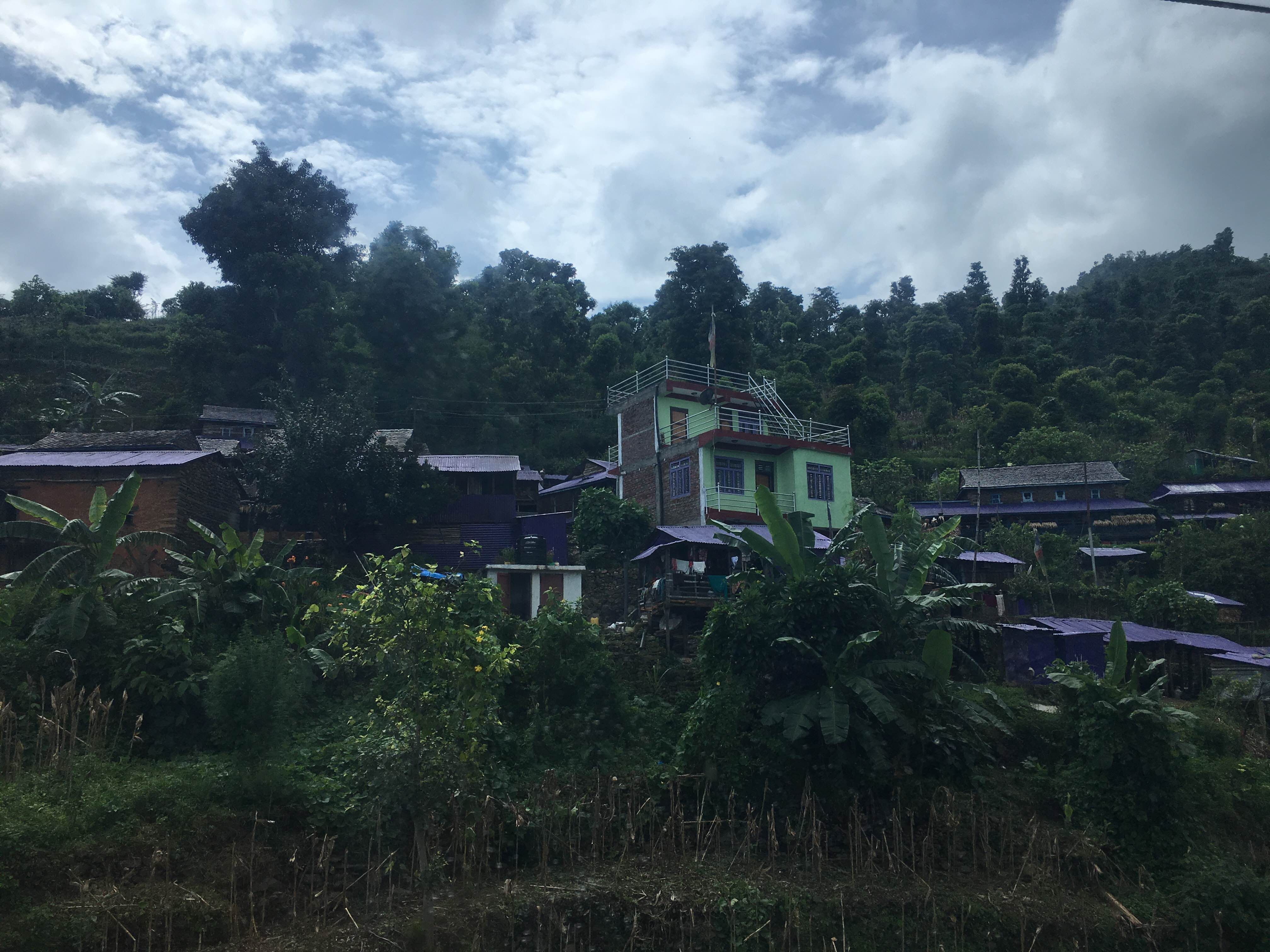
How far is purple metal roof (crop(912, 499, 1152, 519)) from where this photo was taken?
1686 inches

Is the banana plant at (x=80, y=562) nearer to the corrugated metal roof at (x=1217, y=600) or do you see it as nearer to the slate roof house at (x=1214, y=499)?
the corrugated metal roof at (x=1217, y=600)

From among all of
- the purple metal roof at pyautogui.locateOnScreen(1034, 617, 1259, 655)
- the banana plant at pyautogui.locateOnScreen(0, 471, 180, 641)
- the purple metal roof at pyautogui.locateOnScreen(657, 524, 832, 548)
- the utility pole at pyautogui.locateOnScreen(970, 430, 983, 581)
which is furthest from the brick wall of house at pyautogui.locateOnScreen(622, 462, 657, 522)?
the banana plant at pyautogui.locateOnScreen(0, 471, 180, 641)

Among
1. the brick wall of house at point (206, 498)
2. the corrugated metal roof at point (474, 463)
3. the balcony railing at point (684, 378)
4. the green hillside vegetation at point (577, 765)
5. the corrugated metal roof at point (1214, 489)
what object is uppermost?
the balcony railing at point (684, 378)

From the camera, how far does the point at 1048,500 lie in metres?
45.2

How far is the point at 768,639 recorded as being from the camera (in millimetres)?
16406

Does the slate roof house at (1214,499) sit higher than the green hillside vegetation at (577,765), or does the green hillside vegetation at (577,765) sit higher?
the slate roof house at (1214,499)

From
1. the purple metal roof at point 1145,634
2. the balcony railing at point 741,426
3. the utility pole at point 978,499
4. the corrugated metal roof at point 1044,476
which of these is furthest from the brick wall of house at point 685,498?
the corrugated metal roof at point 1044,476

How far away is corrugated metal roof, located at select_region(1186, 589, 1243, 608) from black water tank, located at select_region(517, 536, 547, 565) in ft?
68.3

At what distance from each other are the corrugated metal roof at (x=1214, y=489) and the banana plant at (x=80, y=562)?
43.1 metres

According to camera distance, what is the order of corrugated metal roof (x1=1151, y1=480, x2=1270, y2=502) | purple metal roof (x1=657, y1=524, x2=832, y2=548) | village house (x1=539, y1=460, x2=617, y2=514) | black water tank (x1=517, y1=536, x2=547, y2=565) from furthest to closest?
corrugated metal roof (x1=1151, y1=480, x2=1270, y2=502) → village house (x1=539, y1=460, x2=617, y2=514) → black water tank (x1=517, y1=536, x2=547, y2=565) → purple metal roof (x1=657, y1=524, x2=832, y2=548)

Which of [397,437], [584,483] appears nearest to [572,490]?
[584,483]

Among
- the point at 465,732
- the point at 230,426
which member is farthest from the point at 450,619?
the point at 230,426

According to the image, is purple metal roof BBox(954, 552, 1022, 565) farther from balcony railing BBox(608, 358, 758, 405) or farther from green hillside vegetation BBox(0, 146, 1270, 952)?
balcony railing BBox(608, 358, 758, 405)

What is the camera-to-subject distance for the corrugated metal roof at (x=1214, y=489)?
42.5 metres
